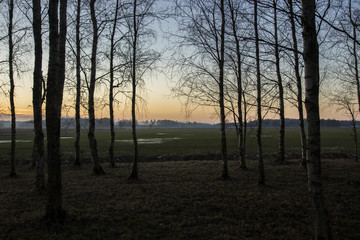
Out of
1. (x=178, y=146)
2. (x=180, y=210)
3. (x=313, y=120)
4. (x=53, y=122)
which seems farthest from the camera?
(x=178, y=146)

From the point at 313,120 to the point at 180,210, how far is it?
4.43 meters

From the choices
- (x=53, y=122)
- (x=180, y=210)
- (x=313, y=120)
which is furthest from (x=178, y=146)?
(x=313, y=120)

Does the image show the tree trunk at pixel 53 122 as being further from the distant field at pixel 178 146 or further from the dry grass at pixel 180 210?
the distant field at pixel 178 146

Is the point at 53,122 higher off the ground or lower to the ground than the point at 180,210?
higher

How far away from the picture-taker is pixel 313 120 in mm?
4051

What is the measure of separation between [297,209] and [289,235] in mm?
2003

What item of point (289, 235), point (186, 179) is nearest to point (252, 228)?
point (289, 235)

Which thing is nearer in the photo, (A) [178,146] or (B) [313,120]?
(B) [313,120]

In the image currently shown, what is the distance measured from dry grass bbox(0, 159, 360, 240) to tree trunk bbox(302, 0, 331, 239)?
1140 mm

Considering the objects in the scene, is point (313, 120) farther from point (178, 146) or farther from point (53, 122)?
point (178, 146)

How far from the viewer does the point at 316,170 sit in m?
4.04

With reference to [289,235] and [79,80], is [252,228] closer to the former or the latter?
[289,235]

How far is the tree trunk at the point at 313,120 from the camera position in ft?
13.2

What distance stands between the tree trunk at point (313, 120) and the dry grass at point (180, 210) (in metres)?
1.14
